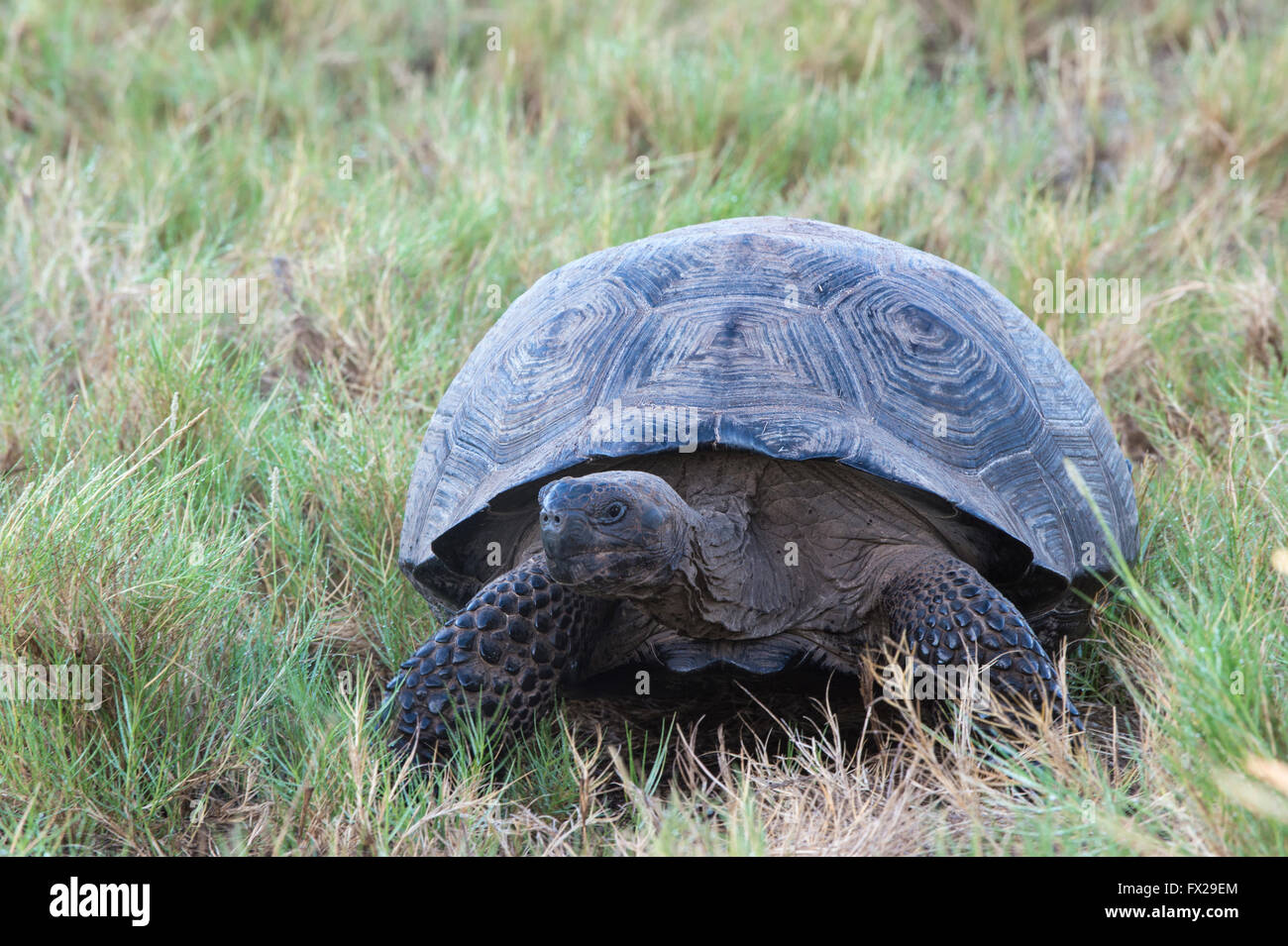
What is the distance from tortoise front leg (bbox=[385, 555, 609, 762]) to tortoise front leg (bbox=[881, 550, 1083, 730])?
29.2 inches

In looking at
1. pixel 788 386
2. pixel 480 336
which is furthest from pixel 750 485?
pixel 480 336

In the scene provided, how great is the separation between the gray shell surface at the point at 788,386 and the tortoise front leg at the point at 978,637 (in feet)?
0.68

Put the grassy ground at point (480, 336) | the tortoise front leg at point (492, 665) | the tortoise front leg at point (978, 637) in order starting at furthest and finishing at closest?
the tortoise front leg at point (492, 665), the tortoise front leg at point (978, 637), the grassy ground at point (480, 336)

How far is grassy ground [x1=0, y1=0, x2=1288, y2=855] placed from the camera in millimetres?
2551

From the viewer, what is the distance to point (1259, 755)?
2.06 metres

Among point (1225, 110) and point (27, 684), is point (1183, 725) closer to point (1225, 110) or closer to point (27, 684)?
point (27, 684)

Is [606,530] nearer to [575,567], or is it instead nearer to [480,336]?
[575,567]

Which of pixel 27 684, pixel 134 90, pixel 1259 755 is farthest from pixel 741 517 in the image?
pixel 134 90

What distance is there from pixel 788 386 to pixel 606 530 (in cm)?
A: 64

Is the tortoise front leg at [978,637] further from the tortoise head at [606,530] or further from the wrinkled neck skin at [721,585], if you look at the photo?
the tortoise head at [606,530]

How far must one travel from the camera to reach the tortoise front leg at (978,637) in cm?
272

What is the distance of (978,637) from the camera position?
2.73 meters

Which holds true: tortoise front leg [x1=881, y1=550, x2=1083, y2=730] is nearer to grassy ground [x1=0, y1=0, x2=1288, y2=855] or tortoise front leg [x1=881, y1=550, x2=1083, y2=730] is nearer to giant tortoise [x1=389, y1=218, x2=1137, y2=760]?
giant tortoise [x1=389, y1=218, x2=1137, y2=760]

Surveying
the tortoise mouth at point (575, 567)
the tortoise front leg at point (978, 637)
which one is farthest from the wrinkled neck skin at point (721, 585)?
the tortoise front leg at point (978, 637)
